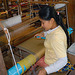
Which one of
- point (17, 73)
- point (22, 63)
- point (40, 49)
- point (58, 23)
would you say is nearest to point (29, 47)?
point (40, 49)

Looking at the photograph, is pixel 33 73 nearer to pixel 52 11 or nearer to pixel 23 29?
pixel 52 11

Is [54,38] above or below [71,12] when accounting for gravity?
below

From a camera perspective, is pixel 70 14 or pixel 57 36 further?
pixel 70 14

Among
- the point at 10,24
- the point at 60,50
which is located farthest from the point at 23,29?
the point at 60,50

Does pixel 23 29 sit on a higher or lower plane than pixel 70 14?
lower

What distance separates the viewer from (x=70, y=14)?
210 cm

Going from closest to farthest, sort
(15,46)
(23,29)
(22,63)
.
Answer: (22,63) < (15,46) < (23,29)

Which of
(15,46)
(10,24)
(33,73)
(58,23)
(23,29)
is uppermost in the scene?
(58,23)

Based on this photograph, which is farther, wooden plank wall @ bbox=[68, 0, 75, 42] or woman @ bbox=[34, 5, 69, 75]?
wooden plank wall @ bbox=[68, 0, 75, 42]

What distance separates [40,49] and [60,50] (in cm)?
89

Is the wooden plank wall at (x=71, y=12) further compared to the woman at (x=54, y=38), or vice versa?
the wooden plank wall at (x=71, y=12)

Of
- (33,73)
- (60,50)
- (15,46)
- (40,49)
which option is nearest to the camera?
(60,50)

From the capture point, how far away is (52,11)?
1125mm

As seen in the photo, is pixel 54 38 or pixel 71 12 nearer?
pixel 54 38
